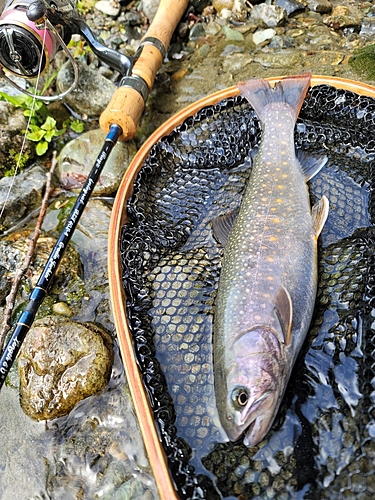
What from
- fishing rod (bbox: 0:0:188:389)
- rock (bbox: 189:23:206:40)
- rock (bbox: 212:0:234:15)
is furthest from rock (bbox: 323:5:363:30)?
fishing rod (bbox: 0:0:188:389)

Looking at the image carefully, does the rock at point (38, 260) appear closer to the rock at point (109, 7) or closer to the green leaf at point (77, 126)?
the green leaf at point (77, 126)

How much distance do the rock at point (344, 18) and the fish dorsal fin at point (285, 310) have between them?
10.1 ft

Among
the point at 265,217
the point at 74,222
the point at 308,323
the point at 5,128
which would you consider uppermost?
the point at 5,128

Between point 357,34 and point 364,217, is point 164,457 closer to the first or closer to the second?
point 364,217

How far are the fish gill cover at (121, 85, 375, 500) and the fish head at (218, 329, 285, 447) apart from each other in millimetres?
113

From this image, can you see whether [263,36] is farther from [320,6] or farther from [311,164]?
[311,164]

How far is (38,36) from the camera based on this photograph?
9.75 feet

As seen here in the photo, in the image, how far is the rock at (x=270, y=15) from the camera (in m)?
4.22

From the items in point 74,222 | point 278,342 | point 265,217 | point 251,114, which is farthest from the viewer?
point 251,114

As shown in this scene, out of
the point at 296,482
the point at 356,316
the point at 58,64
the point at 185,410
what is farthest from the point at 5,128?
the point at 296,482

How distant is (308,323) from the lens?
212 centimetres

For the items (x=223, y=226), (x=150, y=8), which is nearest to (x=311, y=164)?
(x=223, y=226)

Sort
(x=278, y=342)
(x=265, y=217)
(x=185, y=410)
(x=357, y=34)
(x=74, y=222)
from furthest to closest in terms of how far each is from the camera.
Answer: (x=357, y=34), (x=74, y=222), (x=265, y=217), (x=185, y=410), (x=278, y=342)

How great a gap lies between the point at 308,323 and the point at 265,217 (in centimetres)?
60
